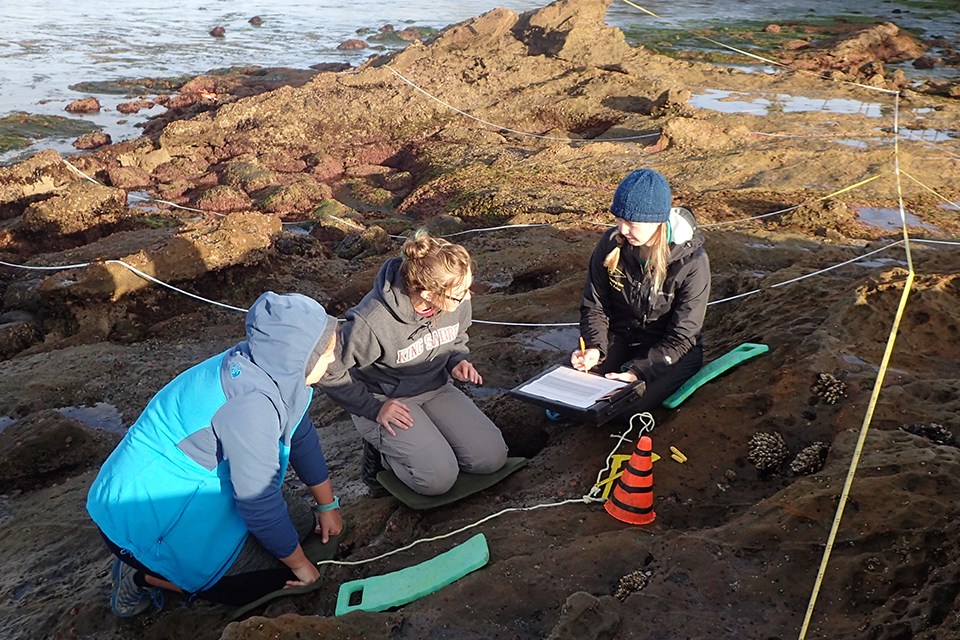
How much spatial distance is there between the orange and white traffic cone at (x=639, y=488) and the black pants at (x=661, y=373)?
68 centimetres

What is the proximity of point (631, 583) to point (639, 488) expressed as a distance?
1.90 ft

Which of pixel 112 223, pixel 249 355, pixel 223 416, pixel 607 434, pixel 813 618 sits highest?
pixel 249 355

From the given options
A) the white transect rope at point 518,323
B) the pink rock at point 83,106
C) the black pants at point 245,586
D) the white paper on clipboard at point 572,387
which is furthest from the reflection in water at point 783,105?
the pink rock at point 83,106

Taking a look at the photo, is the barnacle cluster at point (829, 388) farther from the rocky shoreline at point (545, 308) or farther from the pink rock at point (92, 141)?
the pink rock at point (92, 141)

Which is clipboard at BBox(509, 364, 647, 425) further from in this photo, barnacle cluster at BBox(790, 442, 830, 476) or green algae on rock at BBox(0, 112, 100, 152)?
green algae on rock at BBox(0, 112, 100, 152)

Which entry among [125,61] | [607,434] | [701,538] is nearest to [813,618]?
[701,538]

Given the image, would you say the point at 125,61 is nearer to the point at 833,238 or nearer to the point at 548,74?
the point at 548,74

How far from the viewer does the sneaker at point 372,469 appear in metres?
3.96

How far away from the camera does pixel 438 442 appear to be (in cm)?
375

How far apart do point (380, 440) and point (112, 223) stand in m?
8.01

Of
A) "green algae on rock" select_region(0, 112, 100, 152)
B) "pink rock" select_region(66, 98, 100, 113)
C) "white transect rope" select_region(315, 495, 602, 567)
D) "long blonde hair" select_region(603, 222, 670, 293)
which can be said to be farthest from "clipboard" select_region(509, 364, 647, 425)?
"pink rock" select_region(66, 98, 100, 113)

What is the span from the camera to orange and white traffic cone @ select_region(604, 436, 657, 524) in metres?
3.13

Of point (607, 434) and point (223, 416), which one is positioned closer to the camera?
point (223, 416)

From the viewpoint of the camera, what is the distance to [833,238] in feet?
24.2
